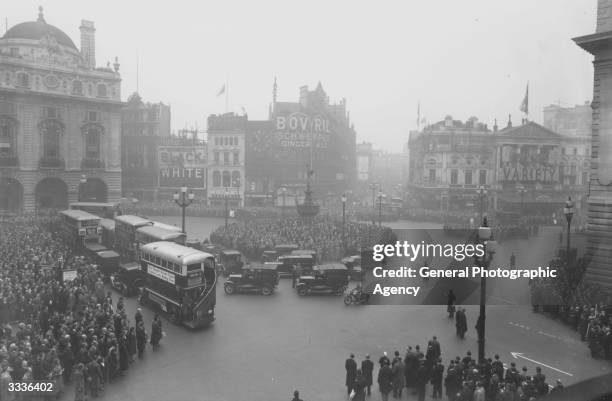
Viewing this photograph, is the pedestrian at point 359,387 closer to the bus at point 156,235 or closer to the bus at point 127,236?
the bus at point 156,235

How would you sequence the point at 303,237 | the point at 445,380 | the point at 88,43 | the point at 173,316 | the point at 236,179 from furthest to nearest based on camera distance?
1. the point at 236,179
2. the point at 88,43
3. the point at 303,237
4. the point at 173,316
5. the point at 445,380

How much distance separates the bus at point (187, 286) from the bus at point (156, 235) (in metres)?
5.12

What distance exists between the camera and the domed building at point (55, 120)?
158 feet

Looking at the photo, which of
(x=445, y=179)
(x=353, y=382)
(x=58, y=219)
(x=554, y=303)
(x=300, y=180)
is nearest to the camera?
(x=353, y=382)

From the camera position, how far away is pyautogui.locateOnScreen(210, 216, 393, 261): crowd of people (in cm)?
3372

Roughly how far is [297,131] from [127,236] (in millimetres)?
46746

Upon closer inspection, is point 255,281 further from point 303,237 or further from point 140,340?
point 303,237

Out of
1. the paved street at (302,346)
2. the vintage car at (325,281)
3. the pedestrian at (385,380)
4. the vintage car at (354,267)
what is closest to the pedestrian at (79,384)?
the paved street at (302,346)

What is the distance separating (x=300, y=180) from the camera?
76.1 metres

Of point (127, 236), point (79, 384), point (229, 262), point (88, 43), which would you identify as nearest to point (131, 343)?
point (79, 384)

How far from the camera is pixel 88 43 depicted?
50875 mm

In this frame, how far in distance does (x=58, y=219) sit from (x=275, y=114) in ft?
135

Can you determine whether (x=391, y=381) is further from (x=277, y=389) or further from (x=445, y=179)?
(x=445, y=179)

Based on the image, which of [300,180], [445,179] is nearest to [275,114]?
[300,180]
